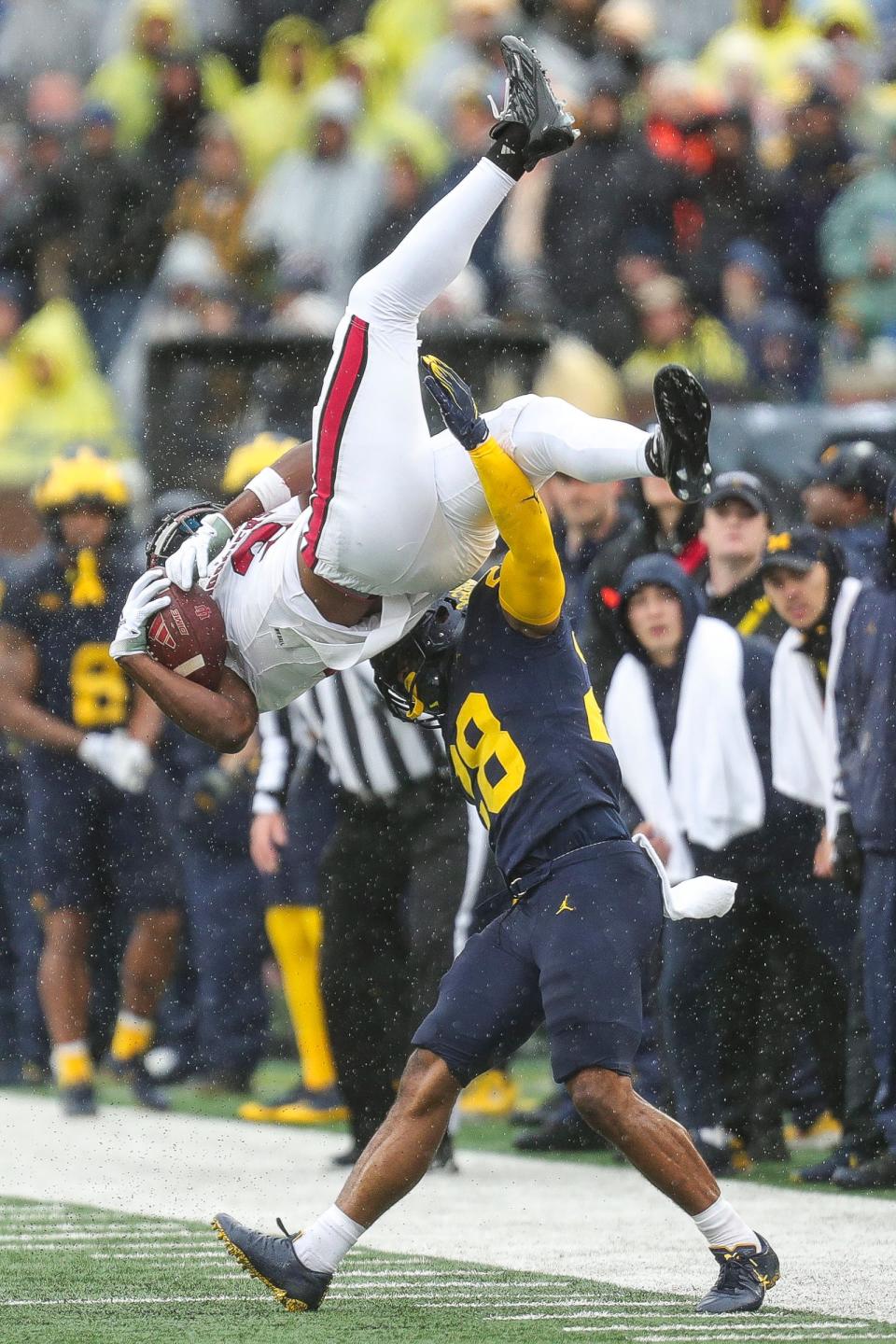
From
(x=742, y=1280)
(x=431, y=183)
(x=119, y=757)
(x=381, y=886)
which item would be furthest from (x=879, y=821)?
(x=431, y=183)

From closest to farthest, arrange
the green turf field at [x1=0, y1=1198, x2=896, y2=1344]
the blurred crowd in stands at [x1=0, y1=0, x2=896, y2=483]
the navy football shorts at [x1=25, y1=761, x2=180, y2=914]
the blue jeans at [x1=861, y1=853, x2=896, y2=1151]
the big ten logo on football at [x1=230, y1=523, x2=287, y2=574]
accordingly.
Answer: the green turf field at [x1=0, y1=1198, x2=896, y2=1344], the big ten logo on football at [x1=230, y1=523, x2=287, y2=574], the blue jeans at [x1=861, y1=853, x2=896, y2=1151], the navy football shorts at [x1=25, y1=761, x2=180, y2=914], the blurred crowd in stands at [x1=0, y1=0, x2=896, y2=483]

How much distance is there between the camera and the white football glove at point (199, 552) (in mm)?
5145

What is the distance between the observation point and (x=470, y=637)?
5164 millimetres

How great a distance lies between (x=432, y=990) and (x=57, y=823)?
239 centimetres

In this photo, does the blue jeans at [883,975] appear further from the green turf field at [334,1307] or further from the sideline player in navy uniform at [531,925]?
the sideline player in navy uniform at [531,925]

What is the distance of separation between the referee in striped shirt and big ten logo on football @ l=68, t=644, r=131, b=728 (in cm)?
192

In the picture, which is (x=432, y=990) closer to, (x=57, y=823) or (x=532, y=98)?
(x=57, y=823)

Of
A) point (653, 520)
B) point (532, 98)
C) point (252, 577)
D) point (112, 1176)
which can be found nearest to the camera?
point (532, 98)

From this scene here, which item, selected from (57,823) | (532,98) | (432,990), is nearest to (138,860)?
(57,823)

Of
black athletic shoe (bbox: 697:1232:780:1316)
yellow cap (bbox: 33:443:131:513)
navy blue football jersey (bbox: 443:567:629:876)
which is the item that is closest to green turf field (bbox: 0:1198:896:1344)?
black athletic shoe (bbox: 697:1232:780:1316)

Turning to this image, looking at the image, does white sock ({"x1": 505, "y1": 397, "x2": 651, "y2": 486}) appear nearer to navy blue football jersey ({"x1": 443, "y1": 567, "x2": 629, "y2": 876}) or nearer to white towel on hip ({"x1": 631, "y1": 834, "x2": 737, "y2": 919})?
navy blue football jersey ({"x1": 443, "y1": 567, "x2": 629, "y2": 876})

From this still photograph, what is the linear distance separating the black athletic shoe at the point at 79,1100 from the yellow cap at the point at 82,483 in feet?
7.04

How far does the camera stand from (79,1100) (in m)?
8.49

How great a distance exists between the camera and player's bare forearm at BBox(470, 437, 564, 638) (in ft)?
15.8
